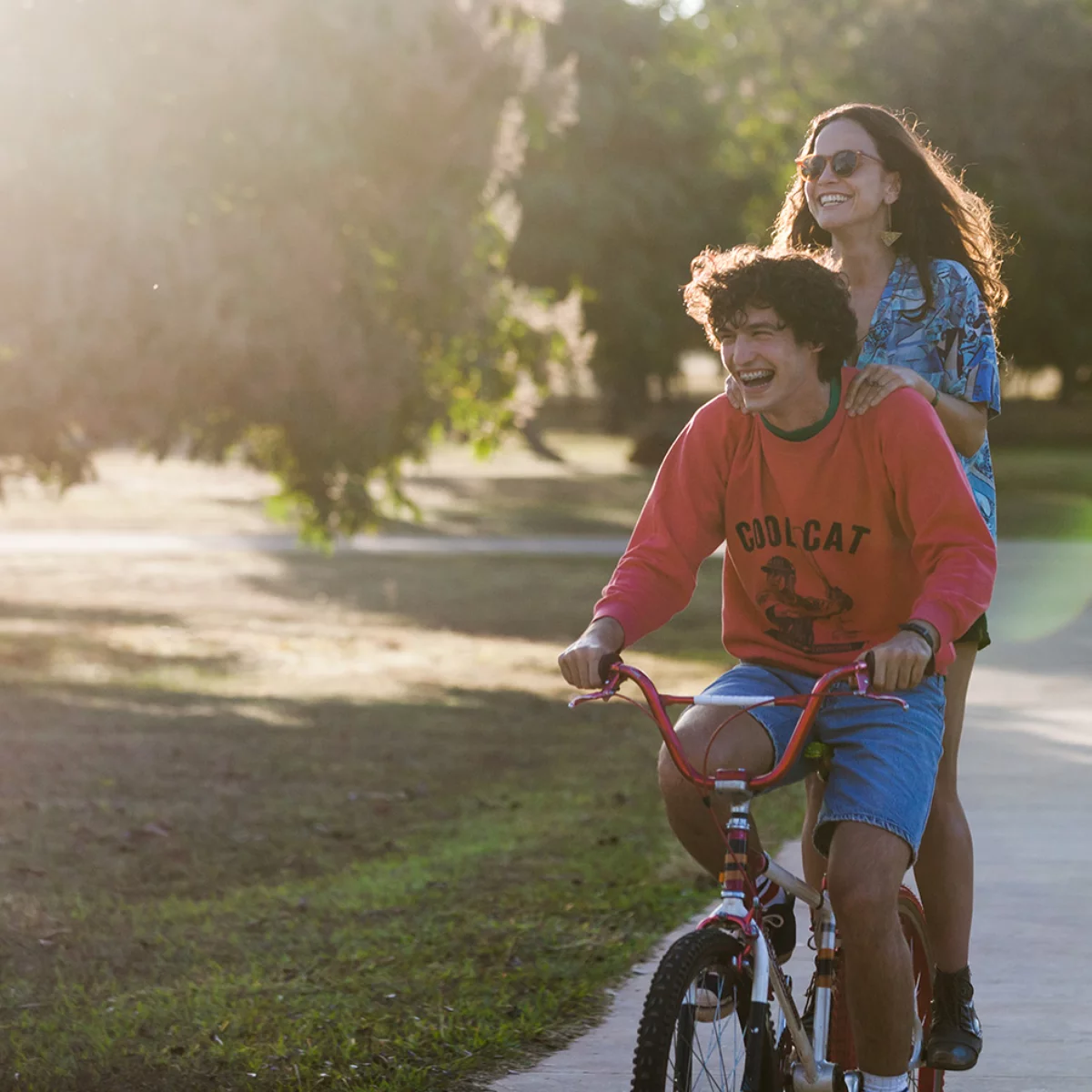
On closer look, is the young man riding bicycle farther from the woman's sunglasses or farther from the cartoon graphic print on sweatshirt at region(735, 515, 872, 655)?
the woman's sunglasses

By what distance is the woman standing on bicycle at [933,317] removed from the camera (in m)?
4.04

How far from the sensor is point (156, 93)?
45.2 ft

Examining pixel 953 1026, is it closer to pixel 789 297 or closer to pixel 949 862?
pixel 949 862

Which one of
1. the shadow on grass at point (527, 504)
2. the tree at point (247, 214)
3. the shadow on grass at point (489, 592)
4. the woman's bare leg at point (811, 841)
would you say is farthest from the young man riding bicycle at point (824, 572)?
the shadow on grass at point (527, 504)

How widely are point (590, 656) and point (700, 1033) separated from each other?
699 millimetres

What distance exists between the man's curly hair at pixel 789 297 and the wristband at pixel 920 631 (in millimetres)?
514

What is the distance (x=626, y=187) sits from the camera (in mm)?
39406

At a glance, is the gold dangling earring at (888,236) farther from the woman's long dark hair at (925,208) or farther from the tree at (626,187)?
the tree at (626,187)

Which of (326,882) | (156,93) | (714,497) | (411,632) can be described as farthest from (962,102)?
(714,497)

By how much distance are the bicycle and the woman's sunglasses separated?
1212mm

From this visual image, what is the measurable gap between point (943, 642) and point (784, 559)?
372 millimetres

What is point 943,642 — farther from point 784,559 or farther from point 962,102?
point 962,102

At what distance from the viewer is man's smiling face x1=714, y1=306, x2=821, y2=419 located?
3.56 meters

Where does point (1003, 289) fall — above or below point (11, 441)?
above
